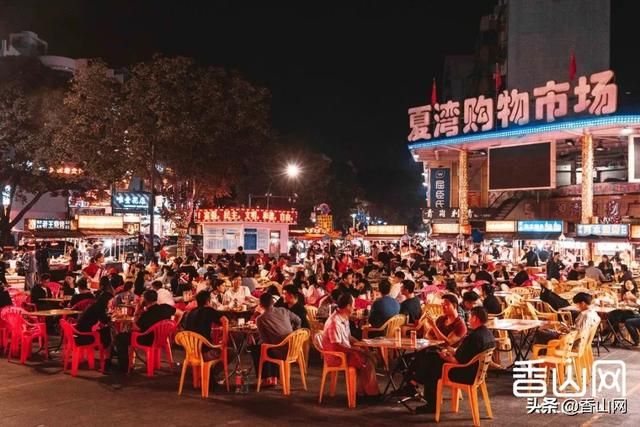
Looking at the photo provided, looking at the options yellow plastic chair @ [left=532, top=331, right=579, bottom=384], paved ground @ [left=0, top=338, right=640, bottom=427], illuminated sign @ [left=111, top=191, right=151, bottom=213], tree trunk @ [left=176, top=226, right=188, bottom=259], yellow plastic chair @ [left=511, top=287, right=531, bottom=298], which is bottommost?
paved ground @ [left=0, top=338, right=640, bottom=427]

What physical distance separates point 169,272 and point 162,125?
1155 centimetres

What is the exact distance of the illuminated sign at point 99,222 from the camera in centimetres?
2583

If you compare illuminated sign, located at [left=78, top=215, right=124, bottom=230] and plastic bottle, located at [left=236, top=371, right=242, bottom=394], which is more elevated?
illuminated sign, located at [left=78, top=215, right=124, bottom=230]

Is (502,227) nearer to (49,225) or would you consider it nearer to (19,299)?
(49,225)

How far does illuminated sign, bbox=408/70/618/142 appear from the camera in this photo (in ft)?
85.7

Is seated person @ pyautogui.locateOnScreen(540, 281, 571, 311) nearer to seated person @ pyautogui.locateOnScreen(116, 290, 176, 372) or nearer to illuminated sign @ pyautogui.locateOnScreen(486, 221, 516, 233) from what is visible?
seated person @ pyautogui.locateOnScreen(116, 290, 176, 372)

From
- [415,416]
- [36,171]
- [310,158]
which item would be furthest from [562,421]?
[310,158]

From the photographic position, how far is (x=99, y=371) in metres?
10.1

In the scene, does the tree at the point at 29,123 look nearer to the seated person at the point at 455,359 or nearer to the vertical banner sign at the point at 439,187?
the vertical banner sign at the point at 439,187

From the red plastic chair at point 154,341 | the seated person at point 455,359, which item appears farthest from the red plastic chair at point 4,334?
the seated person at point 455,359

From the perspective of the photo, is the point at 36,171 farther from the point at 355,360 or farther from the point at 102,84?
the point at 355,360

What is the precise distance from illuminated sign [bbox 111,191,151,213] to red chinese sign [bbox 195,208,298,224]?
7318mm

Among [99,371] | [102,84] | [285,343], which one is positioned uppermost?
[102,84]

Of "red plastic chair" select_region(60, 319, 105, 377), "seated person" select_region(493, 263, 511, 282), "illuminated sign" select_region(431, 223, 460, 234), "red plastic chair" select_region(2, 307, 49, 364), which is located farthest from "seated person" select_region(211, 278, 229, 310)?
"illuminated sign" select_region(431, 223, 460, 234)
